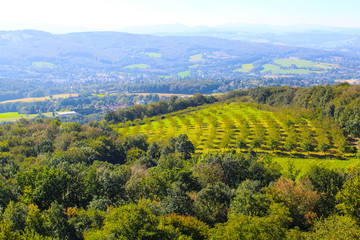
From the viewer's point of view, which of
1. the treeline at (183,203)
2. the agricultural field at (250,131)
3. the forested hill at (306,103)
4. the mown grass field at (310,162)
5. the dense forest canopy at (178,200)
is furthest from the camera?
the forested hill at (306,103)

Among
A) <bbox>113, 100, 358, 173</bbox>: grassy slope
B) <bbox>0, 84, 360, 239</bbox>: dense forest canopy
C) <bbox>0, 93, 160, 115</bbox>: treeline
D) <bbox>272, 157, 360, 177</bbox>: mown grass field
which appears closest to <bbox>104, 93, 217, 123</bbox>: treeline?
<bbox>113, 100, 358, 173</bbox>: grassy slope

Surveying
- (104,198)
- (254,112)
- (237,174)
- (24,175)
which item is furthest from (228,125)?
(24,175)

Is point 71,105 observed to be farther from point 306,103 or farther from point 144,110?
point 306,103

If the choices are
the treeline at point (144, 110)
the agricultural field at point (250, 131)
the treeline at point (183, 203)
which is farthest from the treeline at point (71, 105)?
the treeline at point (183, 203)

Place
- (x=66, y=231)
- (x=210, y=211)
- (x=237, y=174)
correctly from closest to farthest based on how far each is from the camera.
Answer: (x=66, y=231), (x=210, y=211), (x=237, y=174)

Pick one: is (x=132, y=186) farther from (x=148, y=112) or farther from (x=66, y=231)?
(x=148, y=112)

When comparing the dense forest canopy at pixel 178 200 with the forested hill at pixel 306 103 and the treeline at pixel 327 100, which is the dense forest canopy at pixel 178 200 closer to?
the treeline at pixel 327 100

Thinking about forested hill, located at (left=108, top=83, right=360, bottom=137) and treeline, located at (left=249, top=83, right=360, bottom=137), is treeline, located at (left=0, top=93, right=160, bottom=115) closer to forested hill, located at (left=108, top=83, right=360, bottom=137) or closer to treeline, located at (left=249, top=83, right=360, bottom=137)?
forested hill, located at (left=108, top=83, right=360, bottom=137)
